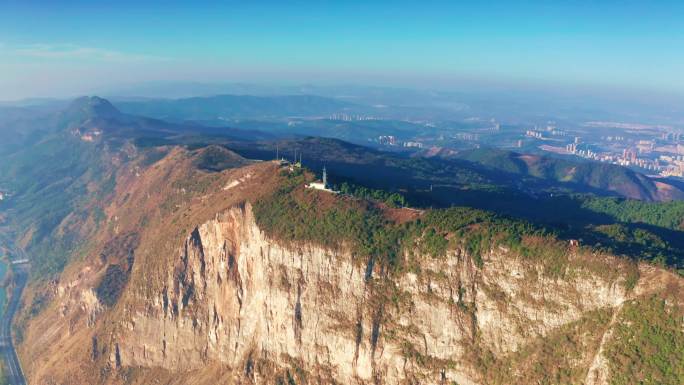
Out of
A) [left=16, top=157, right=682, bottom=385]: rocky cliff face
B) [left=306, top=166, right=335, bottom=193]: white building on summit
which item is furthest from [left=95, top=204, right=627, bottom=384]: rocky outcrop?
[left=306, top=166, right=335, bottom=193]: white building on summit

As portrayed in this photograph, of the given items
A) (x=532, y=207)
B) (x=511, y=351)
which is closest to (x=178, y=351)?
(x=511, y=351)

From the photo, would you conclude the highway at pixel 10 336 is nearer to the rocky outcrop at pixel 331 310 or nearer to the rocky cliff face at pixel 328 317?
the rocky cliff face at pixel 328 317

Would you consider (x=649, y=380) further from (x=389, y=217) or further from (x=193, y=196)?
(x=193, y=196)

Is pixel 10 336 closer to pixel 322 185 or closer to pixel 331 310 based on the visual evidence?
pixel 322 185

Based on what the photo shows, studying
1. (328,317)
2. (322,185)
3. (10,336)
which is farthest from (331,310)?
(10,336)

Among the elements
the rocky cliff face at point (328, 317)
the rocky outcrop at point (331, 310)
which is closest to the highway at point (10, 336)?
the rocky cliff face at point (328, 317)

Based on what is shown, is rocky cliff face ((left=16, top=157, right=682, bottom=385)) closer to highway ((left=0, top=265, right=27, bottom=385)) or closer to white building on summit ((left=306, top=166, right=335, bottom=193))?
highway ((left=0, top=265, right=27, bottom=385))

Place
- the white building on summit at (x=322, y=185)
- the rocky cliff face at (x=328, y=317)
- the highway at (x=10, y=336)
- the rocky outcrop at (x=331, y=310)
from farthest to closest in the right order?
the highway at (x=10, y=336)
the white building on summit at (x=322, y=185)
the rocky outcrop at (x=331, y=310)
the rocky cliff face at (x=328, y=317)
